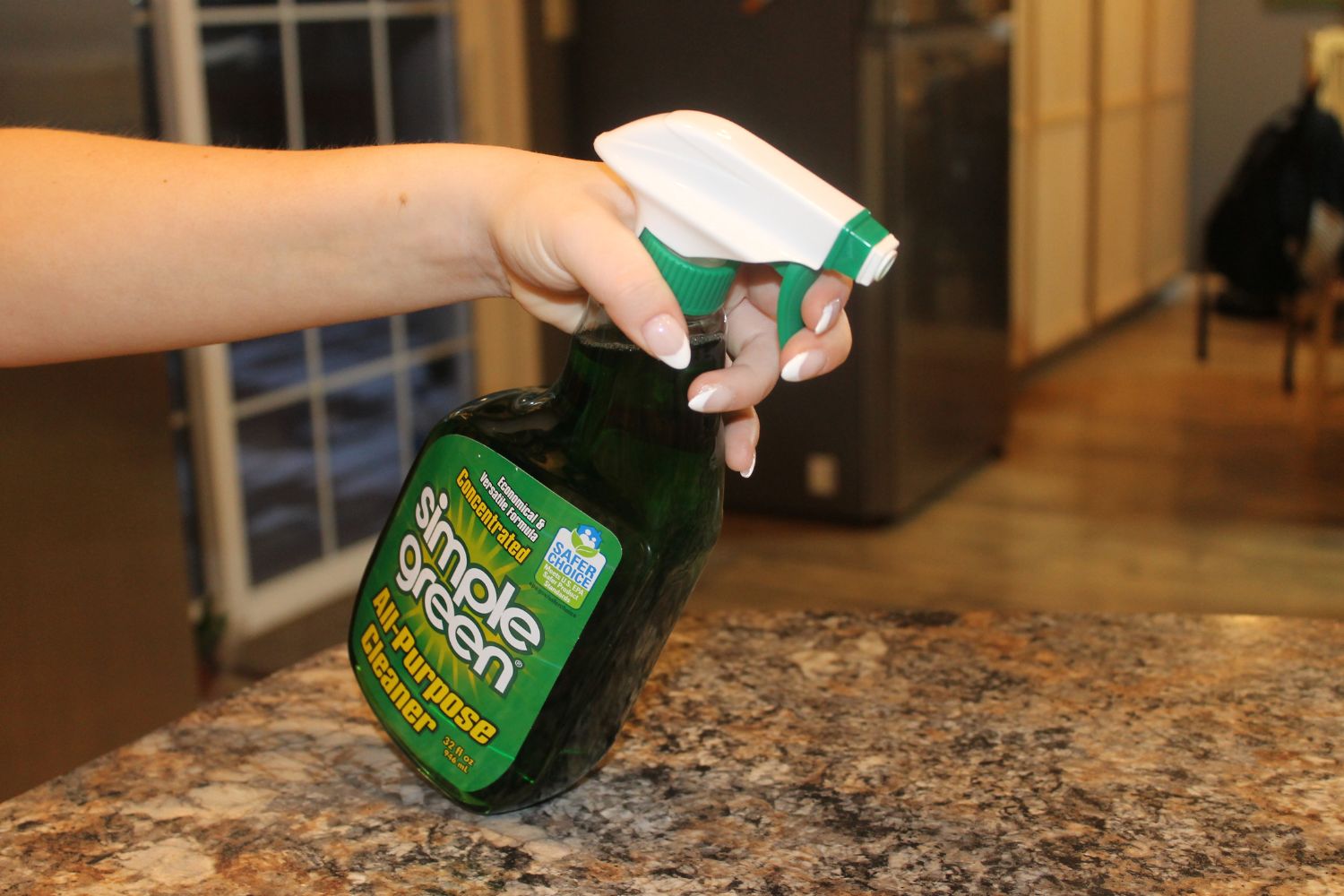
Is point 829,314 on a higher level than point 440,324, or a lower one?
higher

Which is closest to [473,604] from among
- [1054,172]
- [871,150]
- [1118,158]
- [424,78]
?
[871,150]

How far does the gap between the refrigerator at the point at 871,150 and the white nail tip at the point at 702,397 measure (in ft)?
7.72

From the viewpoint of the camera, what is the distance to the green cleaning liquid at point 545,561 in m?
0.54

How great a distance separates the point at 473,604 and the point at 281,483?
2399 mm

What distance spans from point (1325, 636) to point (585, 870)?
0.46m

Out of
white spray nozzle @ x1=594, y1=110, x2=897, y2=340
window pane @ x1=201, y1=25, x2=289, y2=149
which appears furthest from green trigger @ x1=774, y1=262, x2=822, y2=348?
window pane @ x1=201, y1=25, x2=289, y2=149

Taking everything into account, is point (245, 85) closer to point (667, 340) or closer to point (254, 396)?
point (254, 396)

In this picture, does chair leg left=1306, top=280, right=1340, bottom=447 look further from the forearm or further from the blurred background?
the forearm

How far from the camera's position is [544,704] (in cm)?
56

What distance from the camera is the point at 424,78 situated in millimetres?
2924

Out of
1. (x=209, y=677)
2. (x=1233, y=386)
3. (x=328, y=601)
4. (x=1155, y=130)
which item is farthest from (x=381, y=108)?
(x=1155, y=130)

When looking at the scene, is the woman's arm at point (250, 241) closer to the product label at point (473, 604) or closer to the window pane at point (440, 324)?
the product label at point (473, 604)

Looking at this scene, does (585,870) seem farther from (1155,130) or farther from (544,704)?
(1155,130)

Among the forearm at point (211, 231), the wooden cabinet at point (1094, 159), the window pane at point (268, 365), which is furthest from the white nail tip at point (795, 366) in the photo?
the wooden cabinet at point (1094, 159)
